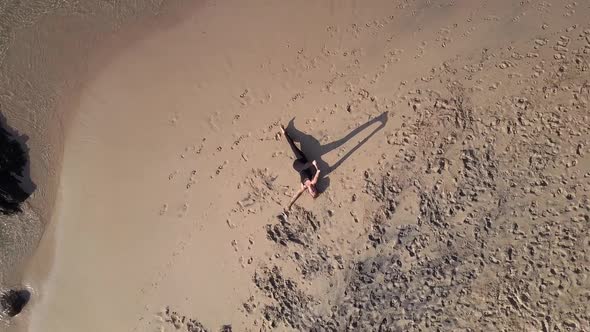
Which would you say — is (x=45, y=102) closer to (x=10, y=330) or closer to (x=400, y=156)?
(x=10, y=330)

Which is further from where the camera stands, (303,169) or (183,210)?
(183,210)

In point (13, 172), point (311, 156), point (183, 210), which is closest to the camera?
point (311, 156)

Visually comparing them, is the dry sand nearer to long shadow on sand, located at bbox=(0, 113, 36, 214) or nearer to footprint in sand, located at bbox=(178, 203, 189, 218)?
footprint in sand, located at bbox=(178, 203, 189, 218)

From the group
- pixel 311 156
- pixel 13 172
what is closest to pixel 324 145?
pixel 311 156

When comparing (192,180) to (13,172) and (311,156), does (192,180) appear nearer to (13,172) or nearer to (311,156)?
(311,156)

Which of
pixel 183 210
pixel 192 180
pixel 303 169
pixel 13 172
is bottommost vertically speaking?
pixel 303 169

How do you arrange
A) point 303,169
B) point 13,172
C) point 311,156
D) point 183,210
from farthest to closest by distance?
1. point 13,172
2. point 183,210
3. point 311,156
4. point 303,169
